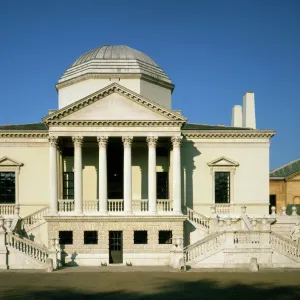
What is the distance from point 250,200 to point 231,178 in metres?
2.30

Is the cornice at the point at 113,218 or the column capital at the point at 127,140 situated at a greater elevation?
the column capital at the point at 127,140

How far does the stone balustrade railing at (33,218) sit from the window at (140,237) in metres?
6.83

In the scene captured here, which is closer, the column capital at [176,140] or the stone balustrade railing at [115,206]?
the column capital at [176,140]

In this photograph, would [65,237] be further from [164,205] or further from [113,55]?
[113,55]

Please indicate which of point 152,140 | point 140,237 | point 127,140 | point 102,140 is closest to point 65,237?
point 140,237

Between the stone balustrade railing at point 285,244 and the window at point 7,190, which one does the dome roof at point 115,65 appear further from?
the stone balustrade railing at point 285,244

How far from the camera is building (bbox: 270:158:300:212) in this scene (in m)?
52.1

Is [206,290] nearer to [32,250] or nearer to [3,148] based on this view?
[32,250]

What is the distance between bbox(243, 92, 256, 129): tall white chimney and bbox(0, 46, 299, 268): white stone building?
13.8 feet

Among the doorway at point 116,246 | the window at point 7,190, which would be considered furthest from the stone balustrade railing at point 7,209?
the doorway at point 116,246

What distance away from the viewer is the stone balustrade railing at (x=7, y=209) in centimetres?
3744

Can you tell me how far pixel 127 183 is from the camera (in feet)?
113

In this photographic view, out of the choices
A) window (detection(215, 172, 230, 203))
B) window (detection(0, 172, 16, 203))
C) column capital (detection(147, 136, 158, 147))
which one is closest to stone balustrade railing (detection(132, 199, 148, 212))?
column capital (detection(147, 136, 158, 147))

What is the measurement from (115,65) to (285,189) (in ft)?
77.0
